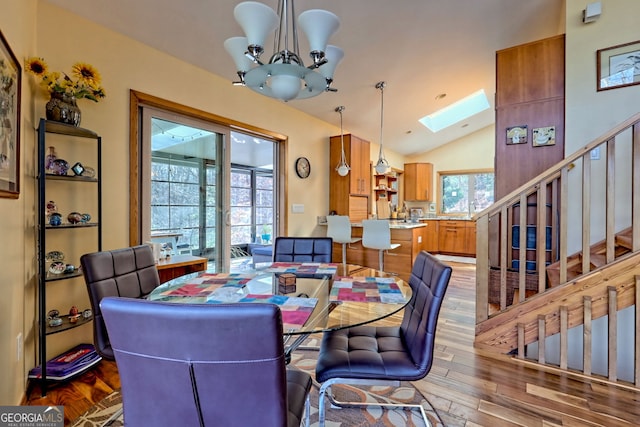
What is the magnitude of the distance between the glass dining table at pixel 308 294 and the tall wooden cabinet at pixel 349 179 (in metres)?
3.11

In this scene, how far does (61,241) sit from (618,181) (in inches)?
165

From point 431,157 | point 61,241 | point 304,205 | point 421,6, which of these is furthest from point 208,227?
point 431,157

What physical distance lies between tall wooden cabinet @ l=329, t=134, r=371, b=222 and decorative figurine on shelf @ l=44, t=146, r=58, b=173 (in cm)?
377

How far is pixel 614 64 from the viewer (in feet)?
7.65

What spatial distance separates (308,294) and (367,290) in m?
0.33

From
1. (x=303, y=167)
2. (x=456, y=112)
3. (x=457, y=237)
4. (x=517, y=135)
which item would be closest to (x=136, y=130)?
(x=303, y=167)

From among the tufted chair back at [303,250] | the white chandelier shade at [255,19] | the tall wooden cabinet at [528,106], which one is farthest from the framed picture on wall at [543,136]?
the white chandelier shade at [255,19]

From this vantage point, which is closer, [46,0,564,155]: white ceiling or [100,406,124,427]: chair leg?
[100,406,124,427]: chair leg

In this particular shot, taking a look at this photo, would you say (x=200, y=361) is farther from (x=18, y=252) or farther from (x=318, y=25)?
(x=18, y=252)

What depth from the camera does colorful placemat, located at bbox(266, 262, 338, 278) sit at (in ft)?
6.50

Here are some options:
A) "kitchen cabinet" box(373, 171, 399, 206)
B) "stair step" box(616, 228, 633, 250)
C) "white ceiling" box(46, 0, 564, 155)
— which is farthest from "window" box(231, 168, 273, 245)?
"stair step" box(616, 228, 633, 250)

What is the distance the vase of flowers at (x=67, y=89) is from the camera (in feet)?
6.30

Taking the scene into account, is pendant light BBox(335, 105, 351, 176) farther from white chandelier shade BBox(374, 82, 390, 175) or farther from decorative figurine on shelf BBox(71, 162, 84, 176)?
decorative figurine on shelf BBox(71, 162, 84, 176)

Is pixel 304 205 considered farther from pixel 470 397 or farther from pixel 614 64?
pixel 614 64
